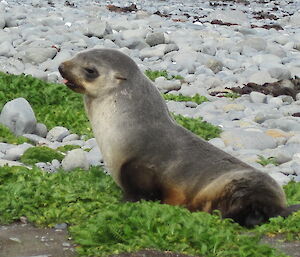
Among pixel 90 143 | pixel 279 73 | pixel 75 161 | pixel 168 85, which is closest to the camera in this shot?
pixel 75 161

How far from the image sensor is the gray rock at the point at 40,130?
10602 mm

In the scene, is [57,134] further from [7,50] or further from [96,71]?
[7,50]

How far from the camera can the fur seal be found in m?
6.88

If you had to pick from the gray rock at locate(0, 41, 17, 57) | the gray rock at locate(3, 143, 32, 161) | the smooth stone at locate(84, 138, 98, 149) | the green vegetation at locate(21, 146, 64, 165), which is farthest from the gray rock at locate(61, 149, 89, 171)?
the gray rock at locate(0, 41, 17, 57)

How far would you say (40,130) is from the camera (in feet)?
34.8

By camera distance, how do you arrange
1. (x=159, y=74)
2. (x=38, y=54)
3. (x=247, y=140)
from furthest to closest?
1. (x=38, y=54)
2. (x=159, y=74)
3. (x=247, y=140)

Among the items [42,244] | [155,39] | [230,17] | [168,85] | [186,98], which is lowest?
[230,17]

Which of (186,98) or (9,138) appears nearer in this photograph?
(9,138)

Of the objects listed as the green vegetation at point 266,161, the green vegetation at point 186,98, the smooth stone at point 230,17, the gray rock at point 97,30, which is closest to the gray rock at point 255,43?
the gray rock at point 97,30

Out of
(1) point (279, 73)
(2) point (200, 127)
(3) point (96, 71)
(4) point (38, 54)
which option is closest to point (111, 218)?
(3) point (96, 71)

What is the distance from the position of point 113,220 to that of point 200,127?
4971 mm

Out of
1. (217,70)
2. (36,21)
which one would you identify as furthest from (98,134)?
(36,21)

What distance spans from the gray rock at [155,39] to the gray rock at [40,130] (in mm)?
9230

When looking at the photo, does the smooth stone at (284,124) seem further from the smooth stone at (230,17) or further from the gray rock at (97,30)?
the smooth stone at (230,17)
